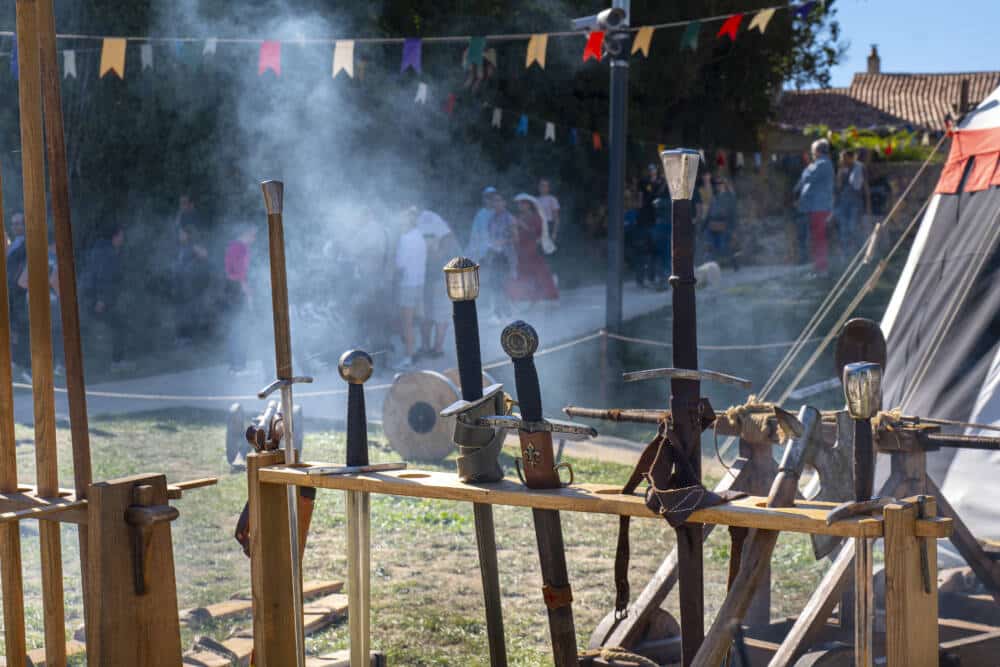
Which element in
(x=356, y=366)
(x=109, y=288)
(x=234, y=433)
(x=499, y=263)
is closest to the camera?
(x=356, y=366)

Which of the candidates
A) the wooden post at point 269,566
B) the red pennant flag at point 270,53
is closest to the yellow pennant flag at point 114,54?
the red pennant flag at point 270,53

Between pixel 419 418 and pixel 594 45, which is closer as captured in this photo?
pixel 419 418

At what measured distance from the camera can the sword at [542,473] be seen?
1992 mm

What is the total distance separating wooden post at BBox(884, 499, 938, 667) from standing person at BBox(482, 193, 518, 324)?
34.9 feet

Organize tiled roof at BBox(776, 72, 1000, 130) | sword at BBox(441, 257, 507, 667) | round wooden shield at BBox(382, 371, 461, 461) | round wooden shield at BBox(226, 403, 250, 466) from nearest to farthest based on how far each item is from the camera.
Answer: sword at BBox(441, 257, 507, 667), round wooden shield at BBox(226, 403, 250, 466), round wooden shield at BBox(382, 371, 461, 461), tiled roof at BBox(776, 72, 1000, 130)

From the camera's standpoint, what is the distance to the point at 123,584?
2.09 meters

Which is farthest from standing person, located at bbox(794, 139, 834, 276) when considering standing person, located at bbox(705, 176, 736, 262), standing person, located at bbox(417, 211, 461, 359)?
standing person, located at bbox(417, 211, 461, 359)

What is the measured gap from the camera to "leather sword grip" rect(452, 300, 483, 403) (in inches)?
81.9

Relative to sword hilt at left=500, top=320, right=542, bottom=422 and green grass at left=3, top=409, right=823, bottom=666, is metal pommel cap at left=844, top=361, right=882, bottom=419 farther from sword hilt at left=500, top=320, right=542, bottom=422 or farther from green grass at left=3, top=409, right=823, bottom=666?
green grass at left=3, top=409, right=823, bottom=666

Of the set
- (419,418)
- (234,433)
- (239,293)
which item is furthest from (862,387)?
(239,293)

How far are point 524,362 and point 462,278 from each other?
0.61 ft

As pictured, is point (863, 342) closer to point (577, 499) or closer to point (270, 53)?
point (577, 499)

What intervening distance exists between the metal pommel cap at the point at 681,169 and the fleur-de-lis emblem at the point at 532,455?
53 centimetres

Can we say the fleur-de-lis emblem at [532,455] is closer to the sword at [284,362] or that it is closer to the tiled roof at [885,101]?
the sword at [284,362]
